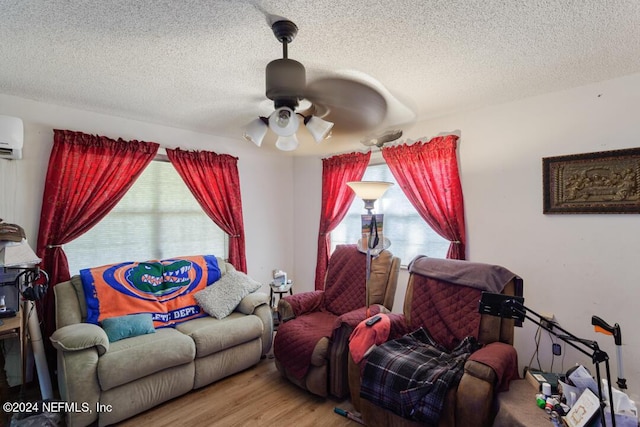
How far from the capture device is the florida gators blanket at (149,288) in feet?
8.33

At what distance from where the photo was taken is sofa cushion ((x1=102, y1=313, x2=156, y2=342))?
2.33 metres

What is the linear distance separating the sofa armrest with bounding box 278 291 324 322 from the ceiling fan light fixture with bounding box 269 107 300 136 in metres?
1.92

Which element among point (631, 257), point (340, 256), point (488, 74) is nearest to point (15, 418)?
point (340, 256)

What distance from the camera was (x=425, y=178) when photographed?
121 inches

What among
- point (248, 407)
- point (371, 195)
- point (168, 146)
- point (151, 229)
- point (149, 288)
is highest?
point (168, 146)

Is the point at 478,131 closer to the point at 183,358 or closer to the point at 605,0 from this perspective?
the point at 605,0

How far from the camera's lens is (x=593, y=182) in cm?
228

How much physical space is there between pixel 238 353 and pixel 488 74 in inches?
117

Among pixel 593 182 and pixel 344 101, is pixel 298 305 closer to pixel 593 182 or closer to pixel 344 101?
pixel 344 101

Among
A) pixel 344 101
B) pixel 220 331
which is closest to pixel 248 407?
pixel 220 331

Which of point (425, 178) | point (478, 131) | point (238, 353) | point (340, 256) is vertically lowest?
point (238, 353)

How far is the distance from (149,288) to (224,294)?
26.0 inches

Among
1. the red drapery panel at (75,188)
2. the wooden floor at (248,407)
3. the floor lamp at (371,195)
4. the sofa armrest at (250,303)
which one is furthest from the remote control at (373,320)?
the red drapery panel at (75,188)

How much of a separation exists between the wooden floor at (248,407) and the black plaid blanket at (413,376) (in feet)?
1.42
